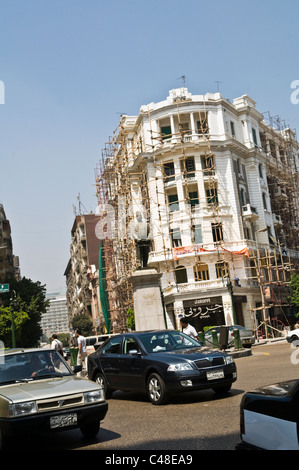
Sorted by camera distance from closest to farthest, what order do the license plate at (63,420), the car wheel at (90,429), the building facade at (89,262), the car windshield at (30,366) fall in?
the license plate at (63,420)
the car wheel at (90,429)
the car windshield at (30,366)
the building facade at (89,262)

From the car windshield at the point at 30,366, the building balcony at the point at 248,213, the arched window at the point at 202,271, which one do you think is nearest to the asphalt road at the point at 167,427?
the car windshield at the point at 30,366

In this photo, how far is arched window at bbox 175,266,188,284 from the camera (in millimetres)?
46750

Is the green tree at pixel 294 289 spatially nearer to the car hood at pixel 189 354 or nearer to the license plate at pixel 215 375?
the car hood at pixel 189 354

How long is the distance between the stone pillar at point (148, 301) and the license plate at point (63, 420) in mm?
13690

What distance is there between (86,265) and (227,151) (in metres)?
48.4

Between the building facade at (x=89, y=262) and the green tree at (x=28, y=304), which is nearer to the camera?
the green tree at (x=28, y=304)

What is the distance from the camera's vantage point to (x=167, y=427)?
7.77 metres

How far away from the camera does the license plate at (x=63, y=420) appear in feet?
22.5

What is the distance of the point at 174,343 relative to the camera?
11.1 meters

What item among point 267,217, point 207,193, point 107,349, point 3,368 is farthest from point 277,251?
point 3,368

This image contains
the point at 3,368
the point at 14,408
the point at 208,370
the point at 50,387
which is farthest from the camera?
the point at 208,370

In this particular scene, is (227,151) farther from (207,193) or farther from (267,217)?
(267,217)

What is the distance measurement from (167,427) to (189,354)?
2496 mm
